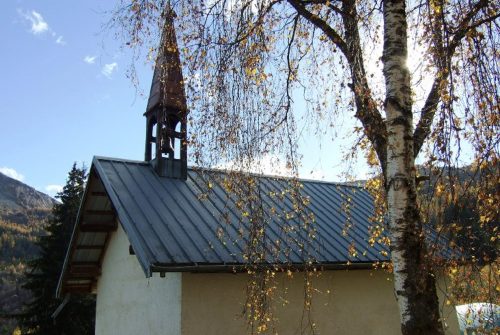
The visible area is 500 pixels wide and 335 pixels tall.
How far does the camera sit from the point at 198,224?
8938 mm

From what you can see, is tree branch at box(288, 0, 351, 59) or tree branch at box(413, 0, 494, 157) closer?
tree branch at box(413, 0, 494, 157)

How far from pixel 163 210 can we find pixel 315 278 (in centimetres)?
334

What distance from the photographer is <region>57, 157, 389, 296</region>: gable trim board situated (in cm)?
756

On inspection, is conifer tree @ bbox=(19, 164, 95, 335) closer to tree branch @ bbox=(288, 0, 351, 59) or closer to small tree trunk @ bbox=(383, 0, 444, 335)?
tree branch @ bbox=(288, 0, 351, 59)

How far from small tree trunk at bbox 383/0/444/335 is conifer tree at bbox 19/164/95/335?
17867 millimetres

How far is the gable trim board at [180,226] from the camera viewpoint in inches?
298

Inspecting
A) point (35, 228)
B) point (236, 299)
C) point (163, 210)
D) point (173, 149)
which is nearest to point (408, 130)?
point (236, 299)

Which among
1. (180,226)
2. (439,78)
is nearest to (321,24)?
(439,78)

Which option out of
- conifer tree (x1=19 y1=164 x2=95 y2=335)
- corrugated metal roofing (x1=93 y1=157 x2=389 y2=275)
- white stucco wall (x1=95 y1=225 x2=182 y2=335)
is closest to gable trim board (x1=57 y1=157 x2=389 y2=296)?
corrugated metal roofing (x1=93 y1=157 x2=389 y2=275)

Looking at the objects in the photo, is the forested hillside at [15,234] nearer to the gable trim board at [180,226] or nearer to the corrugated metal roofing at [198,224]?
the gable trim board at [180,226]

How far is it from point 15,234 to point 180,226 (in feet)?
280

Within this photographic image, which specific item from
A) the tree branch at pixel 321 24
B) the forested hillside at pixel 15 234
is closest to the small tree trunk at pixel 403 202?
the tree branch at pixel 321 24

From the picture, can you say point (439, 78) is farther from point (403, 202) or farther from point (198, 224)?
point (198, 224)

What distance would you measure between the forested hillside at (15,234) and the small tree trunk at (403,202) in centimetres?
2042
